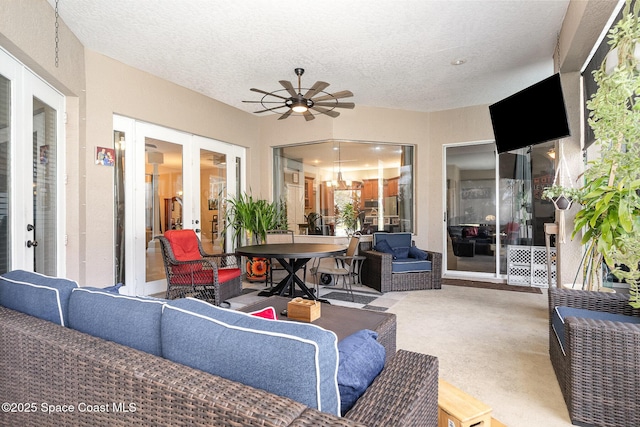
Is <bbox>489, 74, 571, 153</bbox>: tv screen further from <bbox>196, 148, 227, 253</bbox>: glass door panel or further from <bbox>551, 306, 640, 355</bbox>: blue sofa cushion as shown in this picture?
<bbox>196, 148, 227, 253</bbox>: glass door panel

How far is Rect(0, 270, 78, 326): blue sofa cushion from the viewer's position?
1.41 metres

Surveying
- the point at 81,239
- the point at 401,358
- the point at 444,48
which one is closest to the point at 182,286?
the point at 81,239

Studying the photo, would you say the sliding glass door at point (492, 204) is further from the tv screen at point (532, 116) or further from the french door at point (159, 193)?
the french door at point (159, 193)

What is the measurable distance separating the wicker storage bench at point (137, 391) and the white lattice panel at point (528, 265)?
535 centimetres

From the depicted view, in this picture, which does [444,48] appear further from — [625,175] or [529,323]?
[529,323]

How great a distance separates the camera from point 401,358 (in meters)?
1.29

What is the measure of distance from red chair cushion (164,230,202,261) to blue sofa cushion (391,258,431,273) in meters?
2.76

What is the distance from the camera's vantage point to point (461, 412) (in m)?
1.42

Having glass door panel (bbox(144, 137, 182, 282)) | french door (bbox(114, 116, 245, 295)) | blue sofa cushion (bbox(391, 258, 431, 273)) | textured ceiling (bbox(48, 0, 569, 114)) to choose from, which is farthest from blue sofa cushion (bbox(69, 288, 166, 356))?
blue sofa cushion (bbox(391, 258, 431, 273))

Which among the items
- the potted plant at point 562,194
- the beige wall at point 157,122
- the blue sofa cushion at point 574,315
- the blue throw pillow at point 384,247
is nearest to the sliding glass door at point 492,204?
the beige wall at point 157,122

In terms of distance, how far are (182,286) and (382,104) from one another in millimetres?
4336

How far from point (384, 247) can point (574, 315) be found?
3.24 meters

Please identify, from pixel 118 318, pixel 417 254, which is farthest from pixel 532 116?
pixel 118 318

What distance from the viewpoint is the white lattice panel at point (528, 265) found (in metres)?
5.61
